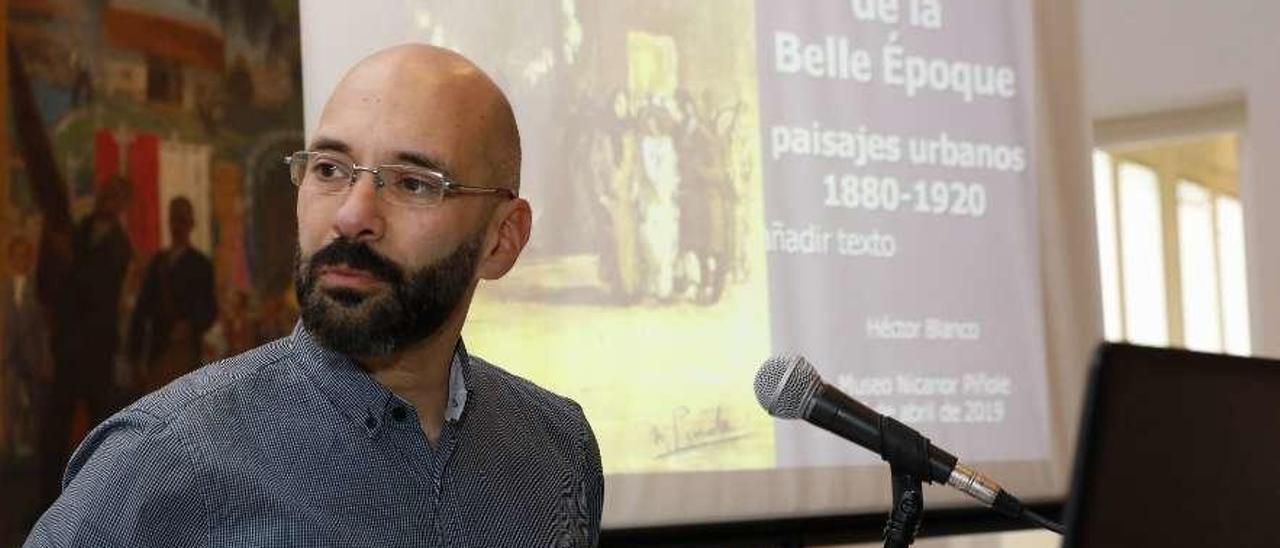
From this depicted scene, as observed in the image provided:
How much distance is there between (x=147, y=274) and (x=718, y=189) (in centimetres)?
128

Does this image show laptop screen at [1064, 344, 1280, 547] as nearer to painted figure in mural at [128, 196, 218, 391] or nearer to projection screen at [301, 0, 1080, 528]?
projection screen at [301, 0, 1080, 528]

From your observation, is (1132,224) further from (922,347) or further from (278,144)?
(278,144)

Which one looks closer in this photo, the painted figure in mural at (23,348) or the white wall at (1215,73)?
the painted figure in mural at (23,348)

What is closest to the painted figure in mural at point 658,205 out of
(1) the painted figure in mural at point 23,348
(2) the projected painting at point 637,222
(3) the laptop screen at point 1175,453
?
(2) the projected painting at point 637,222

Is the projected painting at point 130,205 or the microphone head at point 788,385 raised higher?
the projected painting at point 130,205

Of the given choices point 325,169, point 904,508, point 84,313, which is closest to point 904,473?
point 904,508

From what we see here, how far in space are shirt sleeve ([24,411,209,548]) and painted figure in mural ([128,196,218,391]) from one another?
2004 mm

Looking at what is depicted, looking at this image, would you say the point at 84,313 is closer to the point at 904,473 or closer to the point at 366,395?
the point at 366,395

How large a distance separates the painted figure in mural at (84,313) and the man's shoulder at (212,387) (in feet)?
5.94

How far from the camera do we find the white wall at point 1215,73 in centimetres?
599

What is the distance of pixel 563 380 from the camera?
3549mm

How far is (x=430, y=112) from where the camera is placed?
73.5 inches

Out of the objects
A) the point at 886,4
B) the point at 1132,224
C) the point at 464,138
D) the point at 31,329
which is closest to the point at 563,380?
the point at 31,329

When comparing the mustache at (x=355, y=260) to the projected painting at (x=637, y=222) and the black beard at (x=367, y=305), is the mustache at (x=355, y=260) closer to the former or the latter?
the black beard at (x=367, y=305)
